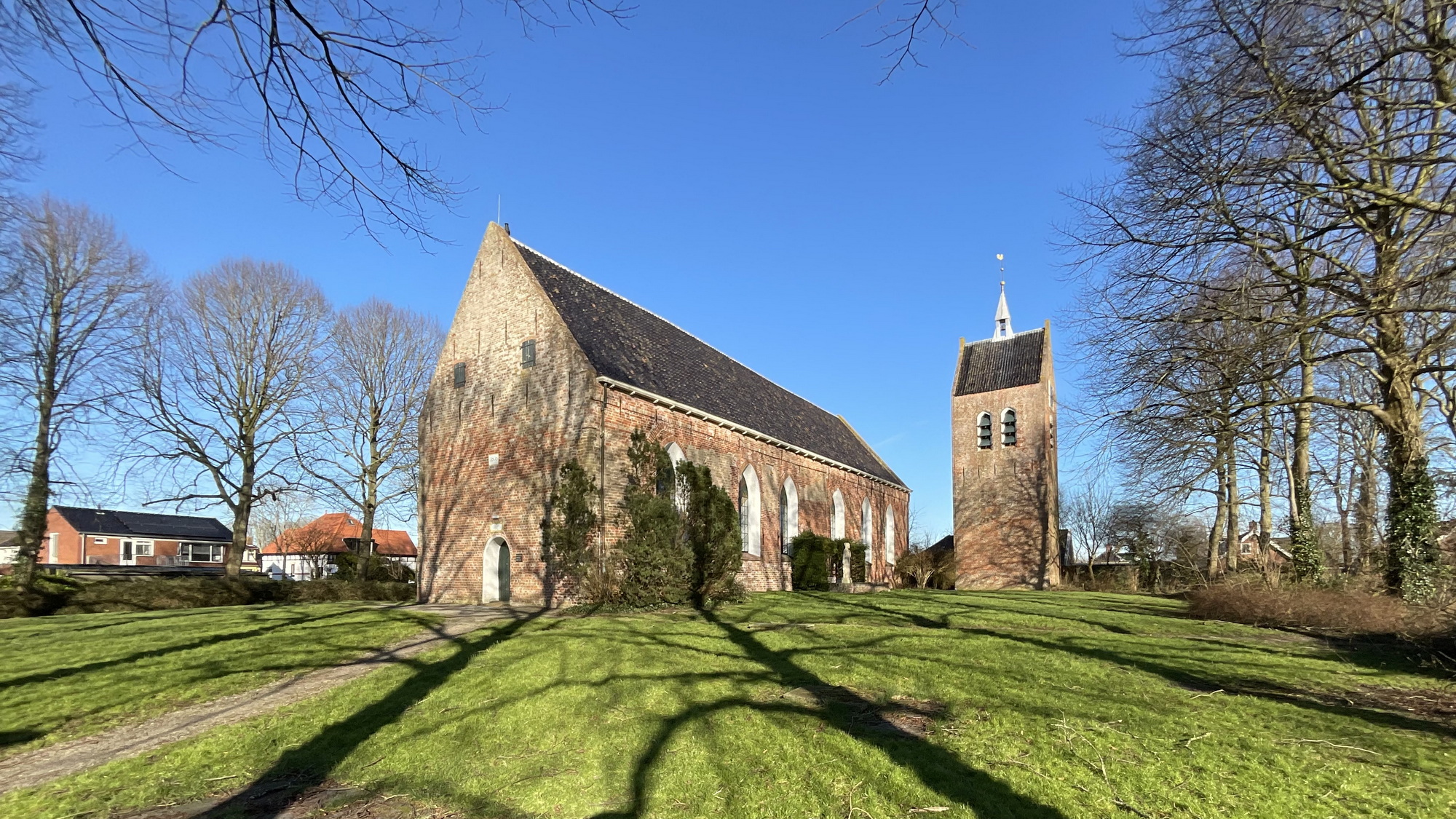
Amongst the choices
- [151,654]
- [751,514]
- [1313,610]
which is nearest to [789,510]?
[751,514]

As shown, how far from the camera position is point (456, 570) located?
21.5 meters

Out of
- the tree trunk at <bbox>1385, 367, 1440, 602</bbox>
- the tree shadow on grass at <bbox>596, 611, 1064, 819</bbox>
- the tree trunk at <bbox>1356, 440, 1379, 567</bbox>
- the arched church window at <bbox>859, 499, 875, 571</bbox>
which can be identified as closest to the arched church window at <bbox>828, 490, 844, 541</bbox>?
the arched church window at <bbox>859, 499, 875, 571</bbox>

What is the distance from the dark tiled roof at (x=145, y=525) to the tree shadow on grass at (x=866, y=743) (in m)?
55.8

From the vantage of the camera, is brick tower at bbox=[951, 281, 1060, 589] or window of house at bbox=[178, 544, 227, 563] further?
window of house at bbox=[178, 544, 227, 563]

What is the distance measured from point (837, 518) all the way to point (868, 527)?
145 inches

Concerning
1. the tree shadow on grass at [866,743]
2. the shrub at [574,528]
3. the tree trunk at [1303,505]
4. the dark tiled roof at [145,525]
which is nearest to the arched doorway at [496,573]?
the shrub at [574,528]

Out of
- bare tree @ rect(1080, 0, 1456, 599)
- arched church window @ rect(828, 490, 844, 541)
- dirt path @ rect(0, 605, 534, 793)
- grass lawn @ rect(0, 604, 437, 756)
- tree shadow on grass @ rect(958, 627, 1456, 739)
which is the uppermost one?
bare tree @ rect(1080, 0, 1456, 599)

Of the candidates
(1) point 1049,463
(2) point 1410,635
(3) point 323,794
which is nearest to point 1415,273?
(2) point 1410,635

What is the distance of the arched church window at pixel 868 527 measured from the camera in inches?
1431

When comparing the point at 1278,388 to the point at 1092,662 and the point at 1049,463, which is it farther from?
the point at 1049,463

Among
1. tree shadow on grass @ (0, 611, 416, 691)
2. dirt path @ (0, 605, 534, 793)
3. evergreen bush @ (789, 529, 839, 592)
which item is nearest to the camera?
dirt path @ (0, 605, 534, 793)

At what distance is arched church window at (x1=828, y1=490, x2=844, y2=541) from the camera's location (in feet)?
110

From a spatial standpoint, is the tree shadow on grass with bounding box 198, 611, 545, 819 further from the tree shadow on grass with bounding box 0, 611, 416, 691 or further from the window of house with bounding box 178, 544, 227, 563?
the window of house with bounding box 178, 544, 227, 563

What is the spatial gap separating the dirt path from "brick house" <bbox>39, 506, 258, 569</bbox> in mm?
51574
